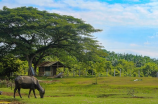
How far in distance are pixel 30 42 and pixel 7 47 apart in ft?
14.3

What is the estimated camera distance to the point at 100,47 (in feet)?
138

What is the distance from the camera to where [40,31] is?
38062mm

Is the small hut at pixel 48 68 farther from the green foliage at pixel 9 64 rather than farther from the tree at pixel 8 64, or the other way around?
the tree at pixel 8 64

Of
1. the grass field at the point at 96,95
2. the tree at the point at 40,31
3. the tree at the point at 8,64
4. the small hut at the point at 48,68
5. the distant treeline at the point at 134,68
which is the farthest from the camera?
the distant treeline at the point at 134,68

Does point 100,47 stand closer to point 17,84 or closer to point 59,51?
point 59,51

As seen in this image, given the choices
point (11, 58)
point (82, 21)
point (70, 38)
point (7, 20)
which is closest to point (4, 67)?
point (11, 58)

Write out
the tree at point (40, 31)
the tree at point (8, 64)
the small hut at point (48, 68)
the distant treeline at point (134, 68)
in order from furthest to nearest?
1. the distant treeline at point (134, 68)
2. the small hut at point (48, 68)
3. the tree at point (8, 64)
4. the tree at point (40, 31)

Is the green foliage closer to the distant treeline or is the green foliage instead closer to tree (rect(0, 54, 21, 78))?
tree (rect(0, 54, 21, 78))

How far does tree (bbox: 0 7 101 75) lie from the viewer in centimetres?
3647

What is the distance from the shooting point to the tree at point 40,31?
36.5 metres

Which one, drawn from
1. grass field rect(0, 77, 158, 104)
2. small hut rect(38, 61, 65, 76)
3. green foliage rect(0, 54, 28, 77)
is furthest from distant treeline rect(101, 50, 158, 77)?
green foliage rect(0, 54, 28, 77)

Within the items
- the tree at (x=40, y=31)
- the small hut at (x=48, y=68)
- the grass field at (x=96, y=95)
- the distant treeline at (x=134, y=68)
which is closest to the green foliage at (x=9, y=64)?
the tree at (x=40, y=31)

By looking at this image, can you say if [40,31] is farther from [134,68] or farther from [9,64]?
[134,68]

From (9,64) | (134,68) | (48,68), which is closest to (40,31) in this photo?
(9,64)
